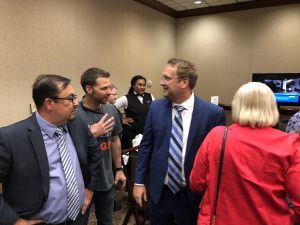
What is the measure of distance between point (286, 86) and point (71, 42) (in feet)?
12.6

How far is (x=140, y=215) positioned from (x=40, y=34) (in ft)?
7.76

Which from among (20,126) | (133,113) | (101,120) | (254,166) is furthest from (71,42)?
(254,166)

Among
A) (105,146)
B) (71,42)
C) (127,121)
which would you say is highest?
(71,42)

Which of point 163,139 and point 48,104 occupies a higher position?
point 48,104

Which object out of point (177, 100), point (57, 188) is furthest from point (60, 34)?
point (57, 188)

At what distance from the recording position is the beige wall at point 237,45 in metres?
5.09

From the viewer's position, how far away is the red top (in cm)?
113

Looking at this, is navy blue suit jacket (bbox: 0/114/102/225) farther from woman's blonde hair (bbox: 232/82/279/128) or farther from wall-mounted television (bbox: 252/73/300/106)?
wall-mounted television (bbox: 252/73/300/106)

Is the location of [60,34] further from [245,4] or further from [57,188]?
[245,4]

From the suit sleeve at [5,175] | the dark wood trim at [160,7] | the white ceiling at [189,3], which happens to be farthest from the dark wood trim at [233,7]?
the suit sleeve at [5,175]

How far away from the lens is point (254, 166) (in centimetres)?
117

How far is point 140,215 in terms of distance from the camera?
2932 mm

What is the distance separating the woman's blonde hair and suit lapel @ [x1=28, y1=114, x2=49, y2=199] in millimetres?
944

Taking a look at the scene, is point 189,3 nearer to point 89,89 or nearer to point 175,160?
point 89,89
